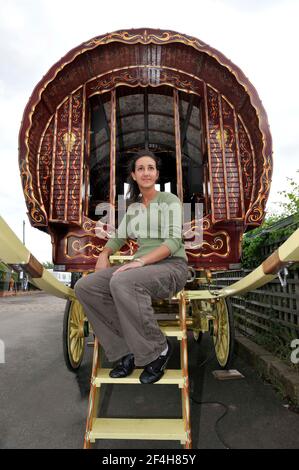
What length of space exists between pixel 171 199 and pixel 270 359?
7.53 ft

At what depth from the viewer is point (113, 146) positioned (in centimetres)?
387

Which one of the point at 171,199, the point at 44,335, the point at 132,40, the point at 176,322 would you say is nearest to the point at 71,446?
the point at 176,322

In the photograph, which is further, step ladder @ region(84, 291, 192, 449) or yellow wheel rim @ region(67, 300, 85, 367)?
yellow wheel rim @ region(67, 300, 85, 367)

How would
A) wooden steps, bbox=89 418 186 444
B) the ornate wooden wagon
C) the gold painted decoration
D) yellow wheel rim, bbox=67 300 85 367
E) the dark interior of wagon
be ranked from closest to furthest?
wooden steps, bbox=89 418 186 444 → the gold painted decoration → the ornate wooden wagon → yellow wheel rim, bbox=67 300 85 367 → the dark interior of wagon

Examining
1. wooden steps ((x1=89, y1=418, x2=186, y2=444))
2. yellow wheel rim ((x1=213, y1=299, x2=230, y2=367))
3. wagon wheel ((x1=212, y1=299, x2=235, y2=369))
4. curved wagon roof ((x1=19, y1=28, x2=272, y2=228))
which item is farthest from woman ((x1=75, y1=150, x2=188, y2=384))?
yellow wheel rim ((x1=213, y1=299, x2=230, y2=367))

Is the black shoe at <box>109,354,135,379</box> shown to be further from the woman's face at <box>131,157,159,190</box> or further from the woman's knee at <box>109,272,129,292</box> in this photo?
the woman's face at <box>131,157,159,190</box>

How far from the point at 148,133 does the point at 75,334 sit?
362cm

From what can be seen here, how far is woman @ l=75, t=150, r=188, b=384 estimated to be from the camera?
196 centimetres

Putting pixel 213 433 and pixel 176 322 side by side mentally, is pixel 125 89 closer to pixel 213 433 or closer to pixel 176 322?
pixel 176 322

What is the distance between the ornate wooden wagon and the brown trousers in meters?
1.33

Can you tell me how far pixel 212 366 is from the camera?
4.11 metres

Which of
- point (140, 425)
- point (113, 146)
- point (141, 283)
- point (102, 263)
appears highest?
point (113, 146)

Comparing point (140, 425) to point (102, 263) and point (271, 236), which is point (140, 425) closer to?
point (102, 263)

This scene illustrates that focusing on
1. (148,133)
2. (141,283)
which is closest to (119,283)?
(141,283)
